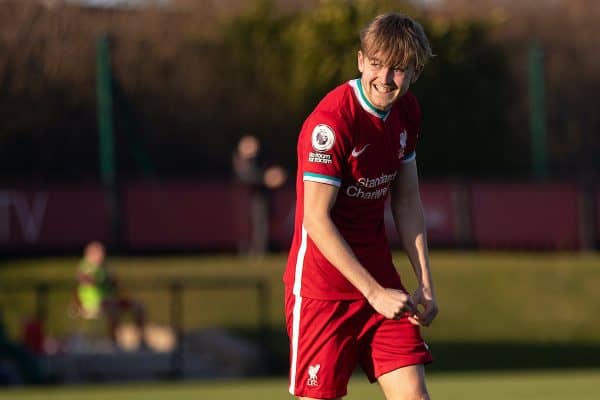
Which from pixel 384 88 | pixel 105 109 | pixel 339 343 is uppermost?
pixel 105 109

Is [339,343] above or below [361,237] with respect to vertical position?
below

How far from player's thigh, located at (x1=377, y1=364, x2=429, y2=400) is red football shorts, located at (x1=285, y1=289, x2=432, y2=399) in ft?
0.08

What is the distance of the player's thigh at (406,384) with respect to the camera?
5.63 m

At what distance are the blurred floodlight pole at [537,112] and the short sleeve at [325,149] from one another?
785 inches

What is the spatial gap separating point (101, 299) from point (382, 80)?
1238 cm

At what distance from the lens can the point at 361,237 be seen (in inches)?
225

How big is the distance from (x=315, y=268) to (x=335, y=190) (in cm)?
40

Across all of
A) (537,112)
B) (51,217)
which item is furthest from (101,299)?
(537,112)

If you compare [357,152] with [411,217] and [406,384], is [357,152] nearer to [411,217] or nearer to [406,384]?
[411,217]

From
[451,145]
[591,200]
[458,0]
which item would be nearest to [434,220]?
[591,200]

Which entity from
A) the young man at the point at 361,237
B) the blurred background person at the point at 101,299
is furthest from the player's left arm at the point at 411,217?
the blurred background person at the point at 101,299

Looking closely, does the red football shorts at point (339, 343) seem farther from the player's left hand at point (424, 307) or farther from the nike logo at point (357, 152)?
the nike logo at point (357, 152)

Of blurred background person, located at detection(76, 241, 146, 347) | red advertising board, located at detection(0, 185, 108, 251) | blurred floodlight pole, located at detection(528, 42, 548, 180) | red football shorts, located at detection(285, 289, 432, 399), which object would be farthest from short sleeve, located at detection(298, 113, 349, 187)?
blurred floodlight pole, located at detection(528, 42, 548, 180)

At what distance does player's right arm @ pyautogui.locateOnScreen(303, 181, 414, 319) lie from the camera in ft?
17.9
